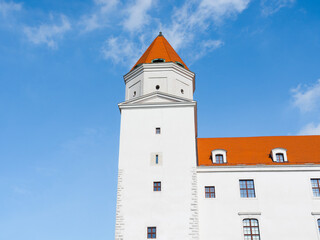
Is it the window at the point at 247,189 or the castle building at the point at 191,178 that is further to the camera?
the window at the point at 247,189

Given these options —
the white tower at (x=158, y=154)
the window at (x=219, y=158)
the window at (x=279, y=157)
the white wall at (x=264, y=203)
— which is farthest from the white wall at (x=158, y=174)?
the window at (x=279, y=157)

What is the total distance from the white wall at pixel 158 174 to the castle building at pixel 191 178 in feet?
0.22

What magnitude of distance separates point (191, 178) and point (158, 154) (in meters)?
3.07

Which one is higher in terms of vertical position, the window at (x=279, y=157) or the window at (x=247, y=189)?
the window at (x=279, y=157)

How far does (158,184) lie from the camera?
28000 mm

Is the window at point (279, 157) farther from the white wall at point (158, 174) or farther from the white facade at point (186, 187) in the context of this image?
the white wall at point (158, 174)

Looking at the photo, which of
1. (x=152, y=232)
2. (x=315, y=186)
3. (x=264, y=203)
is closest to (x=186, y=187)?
(x=152, y=232)

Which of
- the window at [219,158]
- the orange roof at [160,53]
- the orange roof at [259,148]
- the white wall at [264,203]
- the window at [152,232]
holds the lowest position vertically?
the window at [152,232]

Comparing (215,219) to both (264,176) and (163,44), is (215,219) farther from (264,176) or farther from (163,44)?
(163,44)

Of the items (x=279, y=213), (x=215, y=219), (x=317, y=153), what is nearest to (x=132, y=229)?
(x=215, y=219)

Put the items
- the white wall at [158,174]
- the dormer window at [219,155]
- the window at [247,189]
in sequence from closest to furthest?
the white wall at [158,174]
the window at [247,189]
the dormer window at [219,155]

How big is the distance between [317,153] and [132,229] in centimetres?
1574

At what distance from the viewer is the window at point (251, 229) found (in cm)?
2675

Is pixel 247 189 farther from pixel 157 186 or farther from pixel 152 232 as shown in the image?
pixel 152 232
